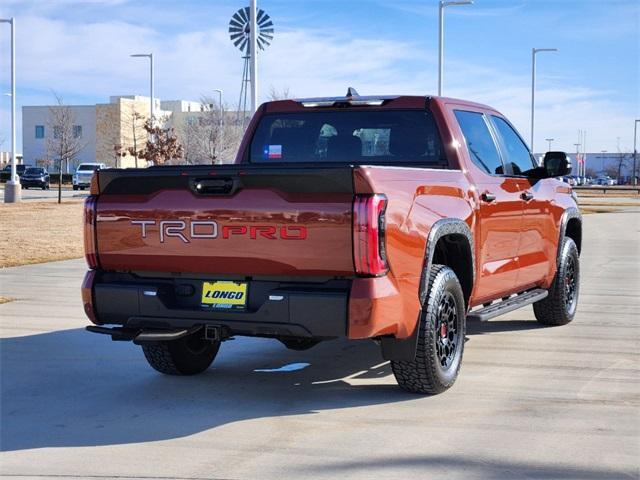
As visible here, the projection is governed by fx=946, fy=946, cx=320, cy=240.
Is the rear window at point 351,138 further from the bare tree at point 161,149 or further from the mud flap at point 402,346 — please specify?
the bare tree at point 161,149

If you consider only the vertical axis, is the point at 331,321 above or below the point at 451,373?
above

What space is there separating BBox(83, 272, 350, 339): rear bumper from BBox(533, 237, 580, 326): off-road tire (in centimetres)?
408

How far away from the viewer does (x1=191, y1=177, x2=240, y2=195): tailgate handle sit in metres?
5.85

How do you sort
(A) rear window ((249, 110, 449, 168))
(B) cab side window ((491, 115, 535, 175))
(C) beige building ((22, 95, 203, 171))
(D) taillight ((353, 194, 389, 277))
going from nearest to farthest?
(D) taillight ((353, 194, 389, 277))
(A) rear window ((249, 110, 449, 168))
(B) cab side window ((491, 115, 535, 175))
(C) beige building ((22, 95, 203, 171))

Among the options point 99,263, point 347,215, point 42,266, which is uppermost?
point 347,215

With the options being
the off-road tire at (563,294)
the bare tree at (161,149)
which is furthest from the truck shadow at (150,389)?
the bare tree at (161,149)

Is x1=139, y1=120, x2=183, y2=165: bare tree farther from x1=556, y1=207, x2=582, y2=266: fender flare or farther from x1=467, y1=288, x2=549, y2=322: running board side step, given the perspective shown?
x1=467, y1=288, x2=549, y2=322: running board side step

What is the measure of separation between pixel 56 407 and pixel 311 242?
2119 mm

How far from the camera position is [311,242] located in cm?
564

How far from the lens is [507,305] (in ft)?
25.3

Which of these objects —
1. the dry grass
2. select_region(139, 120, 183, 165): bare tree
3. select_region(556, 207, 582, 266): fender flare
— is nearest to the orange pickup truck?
select_region(556, 207, 582, 266): fender flare

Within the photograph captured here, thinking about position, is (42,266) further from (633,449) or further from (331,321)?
(633,449)

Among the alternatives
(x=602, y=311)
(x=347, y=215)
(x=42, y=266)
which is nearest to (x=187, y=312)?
(x=347, y=215)

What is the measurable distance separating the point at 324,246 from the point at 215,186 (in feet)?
2.70
